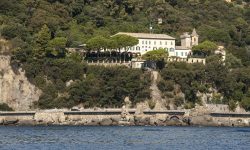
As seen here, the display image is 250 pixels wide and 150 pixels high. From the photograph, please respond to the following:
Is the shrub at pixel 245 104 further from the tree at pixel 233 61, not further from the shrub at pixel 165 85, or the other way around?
the shrub at pixel 165 85

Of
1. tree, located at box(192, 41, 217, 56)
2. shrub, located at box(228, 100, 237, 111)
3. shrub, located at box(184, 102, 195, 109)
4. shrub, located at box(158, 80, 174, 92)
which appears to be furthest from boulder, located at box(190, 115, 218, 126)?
tree, located at box(192, 41, 217, 56)

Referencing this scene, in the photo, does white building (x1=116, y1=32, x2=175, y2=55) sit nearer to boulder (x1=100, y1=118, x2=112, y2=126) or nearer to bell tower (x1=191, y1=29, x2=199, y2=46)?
bell tower (x1=191, y1=29, x2=199, y2=46)

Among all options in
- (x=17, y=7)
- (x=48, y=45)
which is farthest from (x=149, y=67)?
(x=17, y=7)

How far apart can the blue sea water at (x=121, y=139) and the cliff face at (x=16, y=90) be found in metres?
16.5

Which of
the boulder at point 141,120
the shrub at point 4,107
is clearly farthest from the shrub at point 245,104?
the shrub at point 4,107

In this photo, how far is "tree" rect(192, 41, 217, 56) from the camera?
10994cm

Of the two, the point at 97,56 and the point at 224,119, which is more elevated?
the point at 97,56

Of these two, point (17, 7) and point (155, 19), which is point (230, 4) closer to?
point (155, 19)

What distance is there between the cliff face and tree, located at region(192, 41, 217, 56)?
2519 cm

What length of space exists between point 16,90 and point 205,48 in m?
28.6

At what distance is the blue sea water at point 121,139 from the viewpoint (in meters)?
59.7

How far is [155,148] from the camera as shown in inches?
2306

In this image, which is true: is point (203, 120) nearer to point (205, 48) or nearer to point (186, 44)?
point (205, 48)

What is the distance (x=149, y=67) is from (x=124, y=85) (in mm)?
8381
